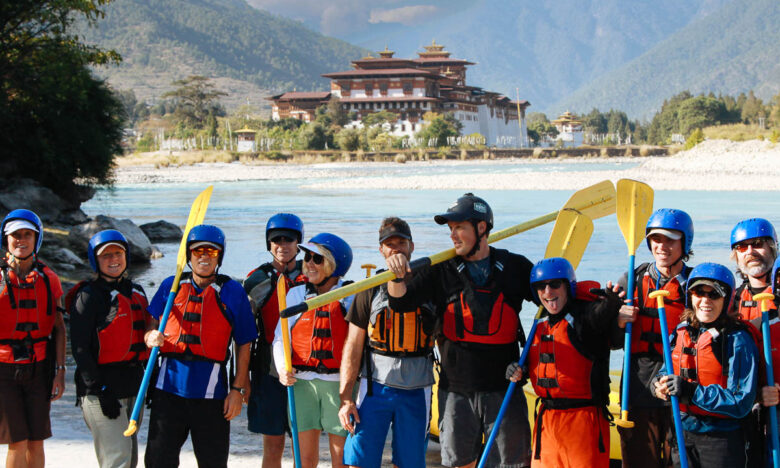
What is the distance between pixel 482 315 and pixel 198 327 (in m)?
1.27

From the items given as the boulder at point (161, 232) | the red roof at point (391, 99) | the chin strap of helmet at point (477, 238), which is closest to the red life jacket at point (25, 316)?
the chin strap of helmet at point (477, 238)

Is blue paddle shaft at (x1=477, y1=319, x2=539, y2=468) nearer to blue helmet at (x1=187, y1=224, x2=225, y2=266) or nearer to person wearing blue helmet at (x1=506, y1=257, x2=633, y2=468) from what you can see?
person wearing blue helmet at (x1=506, y1=257, x2=633, y2=468)

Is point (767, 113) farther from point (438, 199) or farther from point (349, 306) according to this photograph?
point (349, 306)

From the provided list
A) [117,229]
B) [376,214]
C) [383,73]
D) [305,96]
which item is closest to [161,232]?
[117,229]

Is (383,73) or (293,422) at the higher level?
(383,73)

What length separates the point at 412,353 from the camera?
364 cm

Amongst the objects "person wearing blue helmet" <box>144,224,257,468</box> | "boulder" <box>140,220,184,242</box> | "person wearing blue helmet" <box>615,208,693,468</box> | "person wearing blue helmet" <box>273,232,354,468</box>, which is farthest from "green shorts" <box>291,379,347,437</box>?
"boulder" <box>140,220,184,242</box>

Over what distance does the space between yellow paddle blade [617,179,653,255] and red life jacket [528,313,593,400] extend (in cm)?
75

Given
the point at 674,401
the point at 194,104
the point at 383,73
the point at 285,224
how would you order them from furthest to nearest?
the point at 194,104 < the point at 383,73 < the point at 285,224 < the point at 674,401

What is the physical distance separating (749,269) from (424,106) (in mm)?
97902

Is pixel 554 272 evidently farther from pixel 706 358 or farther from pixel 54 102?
pixel 54 102

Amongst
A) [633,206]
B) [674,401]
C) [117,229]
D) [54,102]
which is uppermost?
[54,102]

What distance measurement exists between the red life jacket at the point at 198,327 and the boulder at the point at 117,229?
1327 cm

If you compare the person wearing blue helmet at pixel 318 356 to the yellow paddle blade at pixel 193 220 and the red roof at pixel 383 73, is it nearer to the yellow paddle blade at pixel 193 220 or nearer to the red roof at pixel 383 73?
the yellow paddle blade at pixel 193 220
